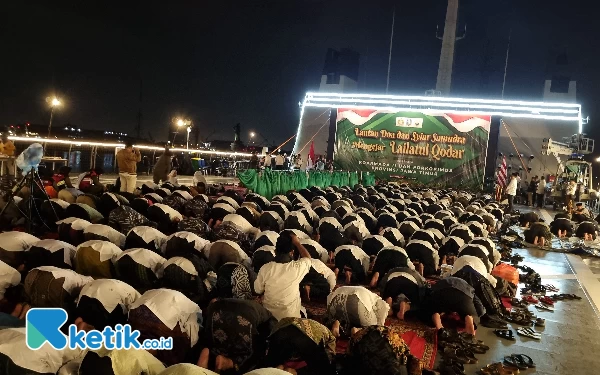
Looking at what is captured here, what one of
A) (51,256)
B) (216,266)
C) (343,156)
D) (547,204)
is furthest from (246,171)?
(547,204)

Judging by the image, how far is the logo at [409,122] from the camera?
27875 millimetres

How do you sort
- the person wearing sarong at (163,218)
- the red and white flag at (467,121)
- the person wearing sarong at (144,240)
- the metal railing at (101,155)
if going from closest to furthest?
the person wearing sarong at (144,240) < the person wearing sarong at (163,218) < the metal railing at (101,155) < the red and white flag at (467,121)

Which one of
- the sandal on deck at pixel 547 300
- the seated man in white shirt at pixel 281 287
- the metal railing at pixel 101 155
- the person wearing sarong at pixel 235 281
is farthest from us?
the metal railing at pixel 101 155

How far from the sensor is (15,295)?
5.56 meters

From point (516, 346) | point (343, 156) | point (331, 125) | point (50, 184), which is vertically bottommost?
point (516, 346)

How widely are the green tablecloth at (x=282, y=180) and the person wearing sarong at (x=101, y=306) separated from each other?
10.9 meters

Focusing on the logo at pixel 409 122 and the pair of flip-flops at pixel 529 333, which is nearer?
the pair of flip-flops at pixel 529 333

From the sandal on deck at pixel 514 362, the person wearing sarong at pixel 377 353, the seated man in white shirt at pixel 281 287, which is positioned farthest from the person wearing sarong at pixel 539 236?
the person wearing sarong at pixel 377 353

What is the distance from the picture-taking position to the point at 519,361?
533 cm

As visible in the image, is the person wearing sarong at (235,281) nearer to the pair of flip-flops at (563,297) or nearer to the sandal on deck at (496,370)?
the sandal on deck at (496,370)

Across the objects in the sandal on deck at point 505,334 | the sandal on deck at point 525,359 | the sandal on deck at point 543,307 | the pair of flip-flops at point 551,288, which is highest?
the pair of flip-flops at point 551,288

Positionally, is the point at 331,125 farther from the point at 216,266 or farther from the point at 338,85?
the point at 216,266

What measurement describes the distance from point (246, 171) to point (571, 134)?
66.4ft

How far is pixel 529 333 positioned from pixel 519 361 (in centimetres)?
109
